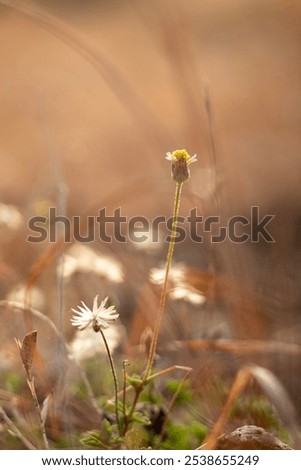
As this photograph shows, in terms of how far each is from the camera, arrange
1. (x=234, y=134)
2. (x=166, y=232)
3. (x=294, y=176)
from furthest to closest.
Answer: (x=234, y=134) < (x=294, y=176) < (x=166, y=232)

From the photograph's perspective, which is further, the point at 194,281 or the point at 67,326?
the point at 67,326

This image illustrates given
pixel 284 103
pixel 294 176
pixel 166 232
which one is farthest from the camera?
pixel 284 103

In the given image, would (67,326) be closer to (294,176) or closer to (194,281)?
(194,281)

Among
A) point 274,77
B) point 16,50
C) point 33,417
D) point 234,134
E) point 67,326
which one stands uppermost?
point 16,50

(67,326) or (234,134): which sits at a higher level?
(234,134)

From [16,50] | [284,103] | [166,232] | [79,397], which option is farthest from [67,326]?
[16,50]

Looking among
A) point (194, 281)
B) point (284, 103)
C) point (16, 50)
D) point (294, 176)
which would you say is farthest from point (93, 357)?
point (16, 50)

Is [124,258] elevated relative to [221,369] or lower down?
elevated

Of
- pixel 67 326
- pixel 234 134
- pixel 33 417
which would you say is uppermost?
pixel 234 134

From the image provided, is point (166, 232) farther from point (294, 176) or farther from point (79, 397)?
point (79, 397)
